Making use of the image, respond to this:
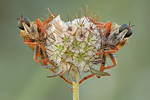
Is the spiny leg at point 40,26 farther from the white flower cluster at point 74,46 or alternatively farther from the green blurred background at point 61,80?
the green blurred background at point 61,80

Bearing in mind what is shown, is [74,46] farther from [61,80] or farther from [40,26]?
[61,80]

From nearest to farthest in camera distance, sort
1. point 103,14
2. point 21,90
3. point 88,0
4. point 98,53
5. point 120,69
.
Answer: point 98,53 < point 21,90 < point 120,69 < point 103,14 < point 88,0

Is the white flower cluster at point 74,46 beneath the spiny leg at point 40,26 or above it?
beneath

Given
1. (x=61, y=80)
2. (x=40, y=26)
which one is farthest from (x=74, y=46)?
(x=61, y=80)

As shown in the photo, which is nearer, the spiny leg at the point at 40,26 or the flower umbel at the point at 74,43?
the flower umbel at the point at 74,43

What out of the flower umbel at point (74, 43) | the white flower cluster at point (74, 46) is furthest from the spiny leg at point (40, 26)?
the white flower cluster at point (74, 46)

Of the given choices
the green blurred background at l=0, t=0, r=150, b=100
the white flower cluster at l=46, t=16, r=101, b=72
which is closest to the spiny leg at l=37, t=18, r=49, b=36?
the white flower cluster at l=46, t=16, r=101, b=72
